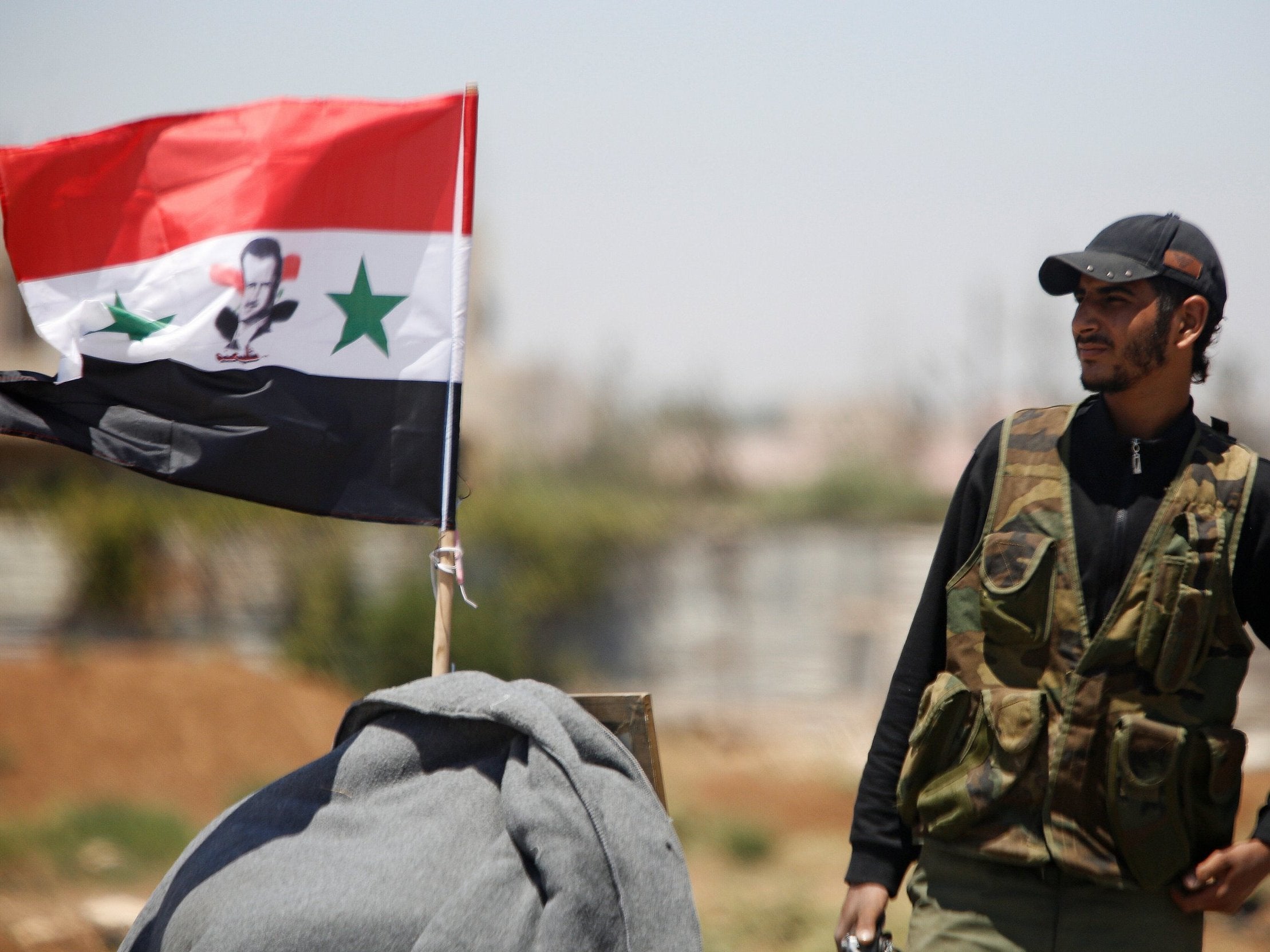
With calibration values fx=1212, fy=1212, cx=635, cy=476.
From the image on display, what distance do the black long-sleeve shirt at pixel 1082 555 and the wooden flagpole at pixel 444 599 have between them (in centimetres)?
102

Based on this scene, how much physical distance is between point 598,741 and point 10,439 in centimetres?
1501

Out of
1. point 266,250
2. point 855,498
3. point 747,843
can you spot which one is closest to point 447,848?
point 266,250

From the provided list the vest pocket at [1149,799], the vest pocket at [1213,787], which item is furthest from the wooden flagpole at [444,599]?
the vest pocket at [1213,787]

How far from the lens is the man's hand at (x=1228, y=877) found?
217cm

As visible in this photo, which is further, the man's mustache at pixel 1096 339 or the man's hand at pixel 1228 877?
the man's mustache at pixel 1096 339

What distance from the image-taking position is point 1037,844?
223 centimetres

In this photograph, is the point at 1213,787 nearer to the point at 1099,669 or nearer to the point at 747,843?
the point at 1099,669

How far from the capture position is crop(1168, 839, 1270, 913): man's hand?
85.4 inches

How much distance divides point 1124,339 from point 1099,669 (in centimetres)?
63

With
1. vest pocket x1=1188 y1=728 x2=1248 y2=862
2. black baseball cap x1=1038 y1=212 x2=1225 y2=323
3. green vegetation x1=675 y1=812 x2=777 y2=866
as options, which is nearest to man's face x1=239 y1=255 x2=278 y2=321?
black baseball cap x1=1038 y1=212 x2=1225 y2=323

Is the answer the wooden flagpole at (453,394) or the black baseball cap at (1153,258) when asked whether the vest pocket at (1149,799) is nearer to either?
the black baseball cap at (1153,258)

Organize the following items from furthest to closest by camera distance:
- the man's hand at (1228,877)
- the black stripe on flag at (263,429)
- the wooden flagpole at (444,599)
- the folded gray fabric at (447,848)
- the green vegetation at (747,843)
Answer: the green vegetation at (747,843), the black stripe on flag at (263,429), the wooden flagpole at (444,599), the man's hand at (1228,877), the folded gray fabric at (447,848)

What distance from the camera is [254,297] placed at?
329 cm

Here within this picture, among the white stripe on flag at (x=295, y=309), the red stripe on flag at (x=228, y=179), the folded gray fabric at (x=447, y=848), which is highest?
the red stripe on flag at (x=228, y=179)
